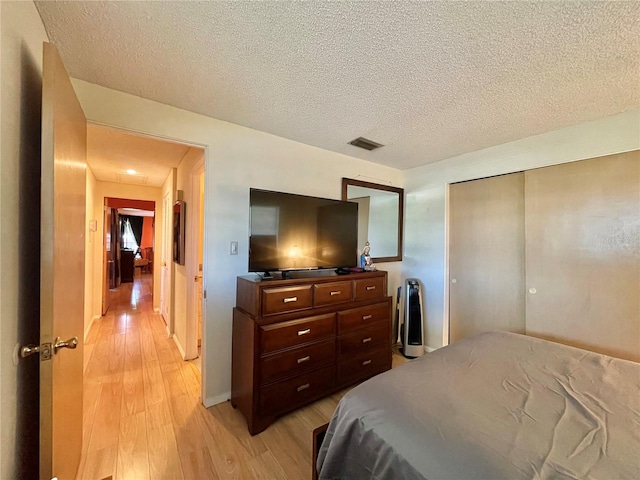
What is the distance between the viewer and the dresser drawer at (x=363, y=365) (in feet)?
7.46

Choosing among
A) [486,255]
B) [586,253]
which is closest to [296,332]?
[486,255]

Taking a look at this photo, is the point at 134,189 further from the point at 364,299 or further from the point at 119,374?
the point at 364,299

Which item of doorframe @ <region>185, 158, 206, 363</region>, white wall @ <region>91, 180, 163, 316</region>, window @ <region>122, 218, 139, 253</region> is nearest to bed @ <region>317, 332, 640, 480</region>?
doorframe @ <region>185, 158, 206, 363</region>

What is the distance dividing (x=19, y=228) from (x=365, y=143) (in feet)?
8.14

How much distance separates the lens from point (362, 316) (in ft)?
7.84

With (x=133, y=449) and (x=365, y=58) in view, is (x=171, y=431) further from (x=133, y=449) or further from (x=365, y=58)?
(x=365, y=58)

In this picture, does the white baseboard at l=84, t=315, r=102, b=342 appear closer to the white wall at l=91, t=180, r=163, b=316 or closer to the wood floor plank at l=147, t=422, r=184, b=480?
the white wall at l=91, t=180, r=163, b=316

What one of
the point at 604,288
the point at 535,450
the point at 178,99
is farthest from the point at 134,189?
the point at 604,288

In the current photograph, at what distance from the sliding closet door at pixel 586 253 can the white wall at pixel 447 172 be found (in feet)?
0.40

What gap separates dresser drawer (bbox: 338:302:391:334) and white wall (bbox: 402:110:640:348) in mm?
945

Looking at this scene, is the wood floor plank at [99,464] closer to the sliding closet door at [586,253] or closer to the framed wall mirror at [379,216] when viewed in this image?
the framed wall mirror at [379,216]

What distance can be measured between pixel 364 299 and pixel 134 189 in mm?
4854

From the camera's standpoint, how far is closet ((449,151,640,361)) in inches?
77.4

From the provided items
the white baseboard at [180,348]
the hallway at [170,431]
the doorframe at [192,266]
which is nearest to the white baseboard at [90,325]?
the hallway at [170,431]
